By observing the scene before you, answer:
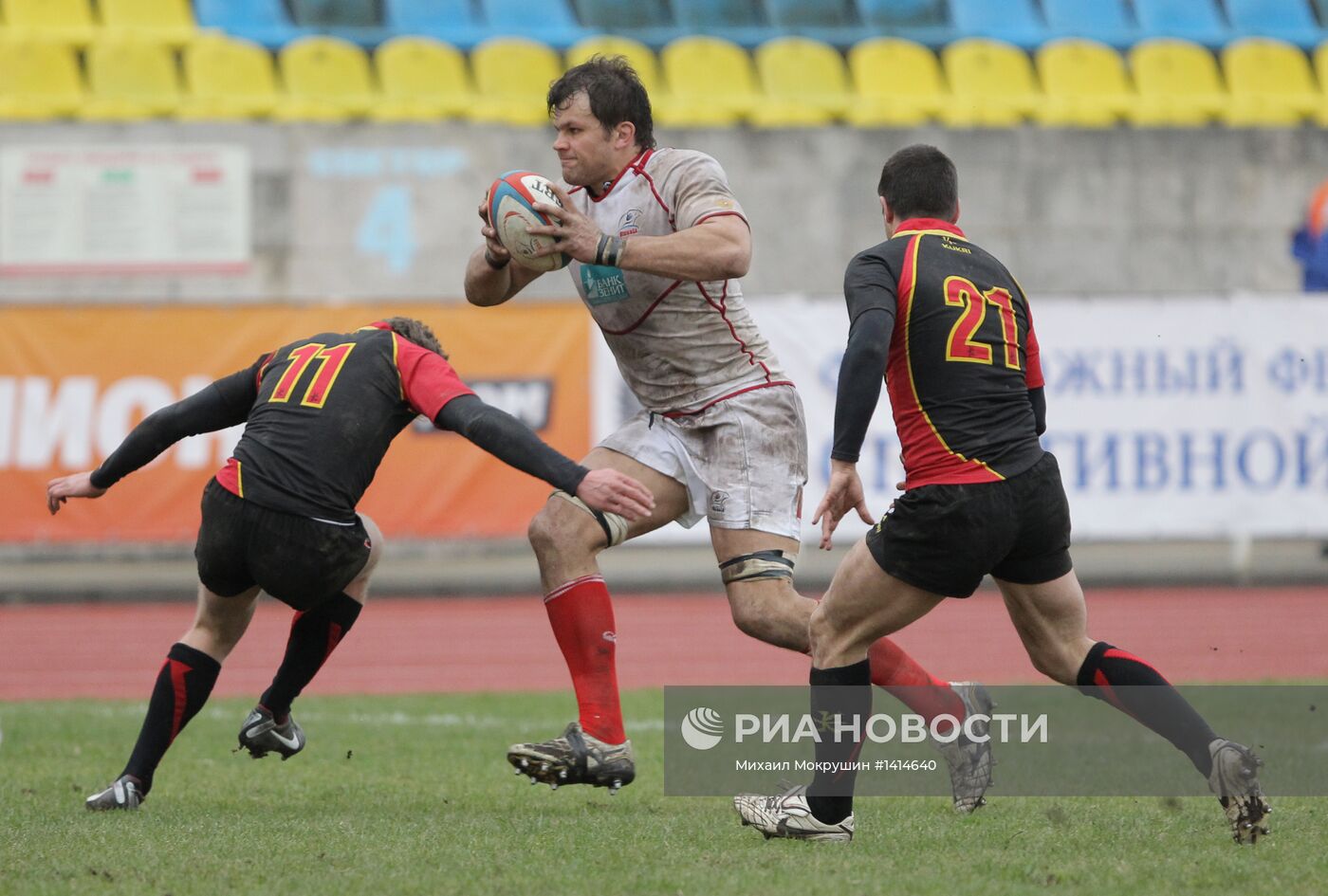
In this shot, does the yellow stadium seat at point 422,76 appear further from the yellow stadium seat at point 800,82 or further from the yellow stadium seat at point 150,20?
the yellow stadium seat at point 800,82

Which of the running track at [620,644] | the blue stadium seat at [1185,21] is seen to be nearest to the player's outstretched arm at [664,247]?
the running track at [620,644]

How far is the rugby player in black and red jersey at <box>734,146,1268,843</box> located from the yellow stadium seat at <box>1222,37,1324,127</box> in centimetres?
1503

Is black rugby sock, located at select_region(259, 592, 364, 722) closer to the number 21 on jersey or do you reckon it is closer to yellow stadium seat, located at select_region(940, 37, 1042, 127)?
the number 21 on jersey

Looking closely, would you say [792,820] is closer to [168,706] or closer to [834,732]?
[834,732]

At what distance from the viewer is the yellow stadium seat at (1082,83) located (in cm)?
1822

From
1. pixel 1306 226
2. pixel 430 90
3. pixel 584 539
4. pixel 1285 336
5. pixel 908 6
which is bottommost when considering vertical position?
pixel 584 539

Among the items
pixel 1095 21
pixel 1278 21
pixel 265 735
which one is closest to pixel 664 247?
pixel 265 735

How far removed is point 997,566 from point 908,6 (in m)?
16.5

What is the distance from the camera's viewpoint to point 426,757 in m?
6.79

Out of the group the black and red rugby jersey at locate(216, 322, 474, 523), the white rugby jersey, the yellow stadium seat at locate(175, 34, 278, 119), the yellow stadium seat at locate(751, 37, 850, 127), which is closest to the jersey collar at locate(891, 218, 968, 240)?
the white rugby jersey

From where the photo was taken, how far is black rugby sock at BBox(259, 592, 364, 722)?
18.5ft

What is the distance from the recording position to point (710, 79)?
1798cm

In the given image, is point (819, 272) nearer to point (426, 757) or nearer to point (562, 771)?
point (426, 757)

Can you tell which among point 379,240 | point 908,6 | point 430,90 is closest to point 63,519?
point 379,240
